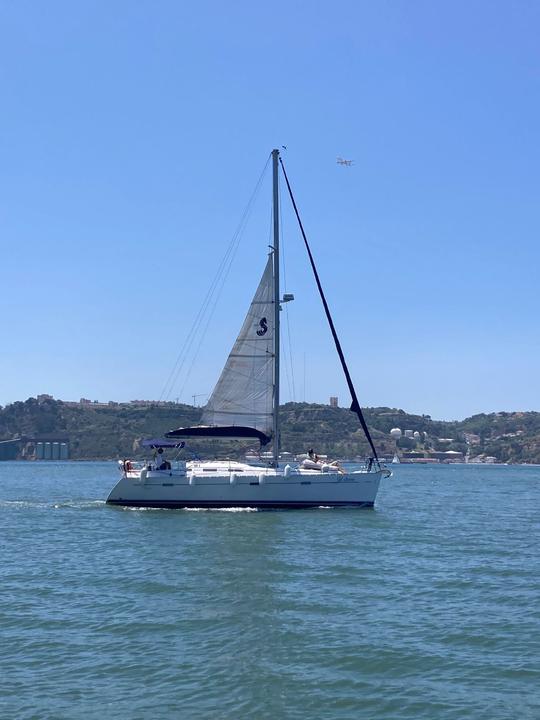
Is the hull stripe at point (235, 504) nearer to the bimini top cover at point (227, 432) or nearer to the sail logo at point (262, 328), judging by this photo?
the bimini top cover at point (227, 432)

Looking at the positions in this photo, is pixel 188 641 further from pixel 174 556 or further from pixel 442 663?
pixel 174 556

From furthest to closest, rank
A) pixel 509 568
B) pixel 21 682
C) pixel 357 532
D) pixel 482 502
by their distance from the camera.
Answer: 1. pixel 482 502
2. pixel 357 532
3. pixel 509 568
4. pixel 21 682

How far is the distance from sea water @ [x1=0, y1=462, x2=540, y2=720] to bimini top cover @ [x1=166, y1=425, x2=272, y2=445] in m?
7.81

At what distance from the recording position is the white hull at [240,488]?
123 ft

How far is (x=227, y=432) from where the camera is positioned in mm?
39219

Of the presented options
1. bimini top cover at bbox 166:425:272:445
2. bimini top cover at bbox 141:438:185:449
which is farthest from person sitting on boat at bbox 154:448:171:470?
bimini top cover at bbox 166:425:272:445

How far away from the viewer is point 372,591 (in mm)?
20375

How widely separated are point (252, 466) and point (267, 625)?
75.0 ft

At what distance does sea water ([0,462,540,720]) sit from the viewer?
12508 mm

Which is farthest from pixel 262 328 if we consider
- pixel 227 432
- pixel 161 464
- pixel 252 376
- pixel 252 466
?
pixel 161 464

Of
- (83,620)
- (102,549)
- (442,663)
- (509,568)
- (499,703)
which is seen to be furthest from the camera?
(102,549)

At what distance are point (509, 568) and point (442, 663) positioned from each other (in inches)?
418

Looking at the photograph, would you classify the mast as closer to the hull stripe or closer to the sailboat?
the sailboat

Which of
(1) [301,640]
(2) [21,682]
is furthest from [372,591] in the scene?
(2) [21,682]
